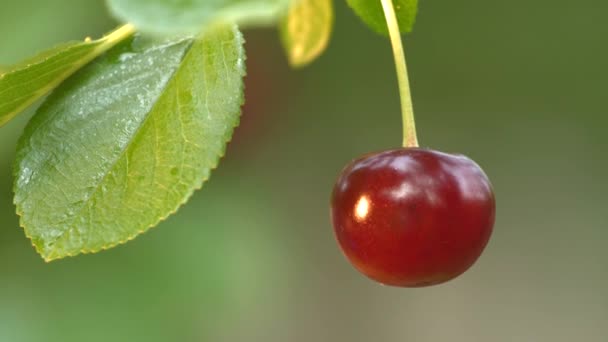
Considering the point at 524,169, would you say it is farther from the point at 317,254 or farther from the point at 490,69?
the point at 317,254

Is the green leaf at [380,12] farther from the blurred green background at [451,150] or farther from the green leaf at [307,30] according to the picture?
the blurred green background at [451,150]

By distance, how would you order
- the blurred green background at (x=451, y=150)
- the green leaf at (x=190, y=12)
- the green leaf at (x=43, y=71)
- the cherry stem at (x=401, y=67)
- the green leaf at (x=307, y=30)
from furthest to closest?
the blurred green background at (x=451, y=150)
the green leaf at (x=307, y=30)
the cherry stem at (x=401, y=67)
the green leaf at (x=43, y=71)
the green leaf at (x=190, y=12)

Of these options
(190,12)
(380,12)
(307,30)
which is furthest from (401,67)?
(190,12)

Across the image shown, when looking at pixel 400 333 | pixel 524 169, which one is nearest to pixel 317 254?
pixel 400 333

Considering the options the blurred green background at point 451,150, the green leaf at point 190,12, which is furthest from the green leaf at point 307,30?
the blurred green background at point 451,150

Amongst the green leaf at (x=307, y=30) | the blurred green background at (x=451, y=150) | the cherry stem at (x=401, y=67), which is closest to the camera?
the cherry stem at (x=401, y=67)

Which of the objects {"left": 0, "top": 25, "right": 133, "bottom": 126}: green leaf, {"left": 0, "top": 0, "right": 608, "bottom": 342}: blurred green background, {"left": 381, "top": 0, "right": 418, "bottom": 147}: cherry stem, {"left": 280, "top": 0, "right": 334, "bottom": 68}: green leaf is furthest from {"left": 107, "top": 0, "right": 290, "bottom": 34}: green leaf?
{"left": 0, "top": 0, "right": 608, "bottom": 342}: blurred green background
